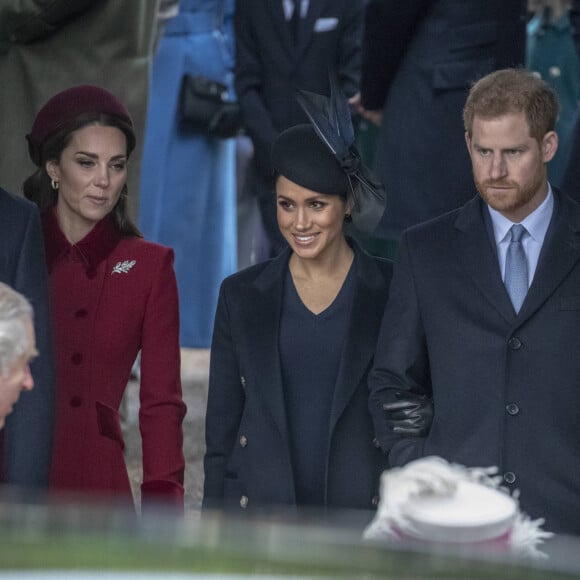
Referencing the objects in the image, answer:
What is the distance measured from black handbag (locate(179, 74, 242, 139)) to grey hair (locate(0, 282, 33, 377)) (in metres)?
4.15

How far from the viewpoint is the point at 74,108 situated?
12.0 ft

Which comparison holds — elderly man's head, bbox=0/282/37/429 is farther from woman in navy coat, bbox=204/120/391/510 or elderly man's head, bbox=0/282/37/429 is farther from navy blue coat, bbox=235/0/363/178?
navy blue coat, bbox=235/0/363/178

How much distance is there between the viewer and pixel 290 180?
11.2 ft

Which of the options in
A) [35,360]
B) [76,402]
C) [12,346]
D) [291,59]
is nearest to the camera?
[12,346]

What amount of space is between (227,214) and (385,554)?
6.03 m

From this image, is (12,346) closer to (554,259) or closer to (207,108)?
(554,259)

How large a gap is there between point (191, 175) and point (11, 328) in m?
4.53

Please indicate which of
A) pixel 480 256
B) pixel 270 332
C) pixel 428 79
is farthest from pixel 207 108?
pixel 480 256

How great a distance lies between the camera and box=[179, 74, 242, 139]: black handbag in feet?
20.9

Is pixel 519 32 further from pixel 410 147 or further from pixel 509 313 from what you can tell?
pixel 509 313

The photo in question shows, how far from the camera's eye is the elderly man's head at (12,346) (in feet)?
7.26

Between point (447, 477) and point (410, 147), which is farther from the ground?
point (410, 147)

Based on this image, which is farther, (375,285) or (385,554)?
(375,285)

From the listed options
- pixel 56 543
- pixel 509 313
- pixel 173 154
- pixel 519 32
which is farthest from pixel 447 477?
pixel 173 154
